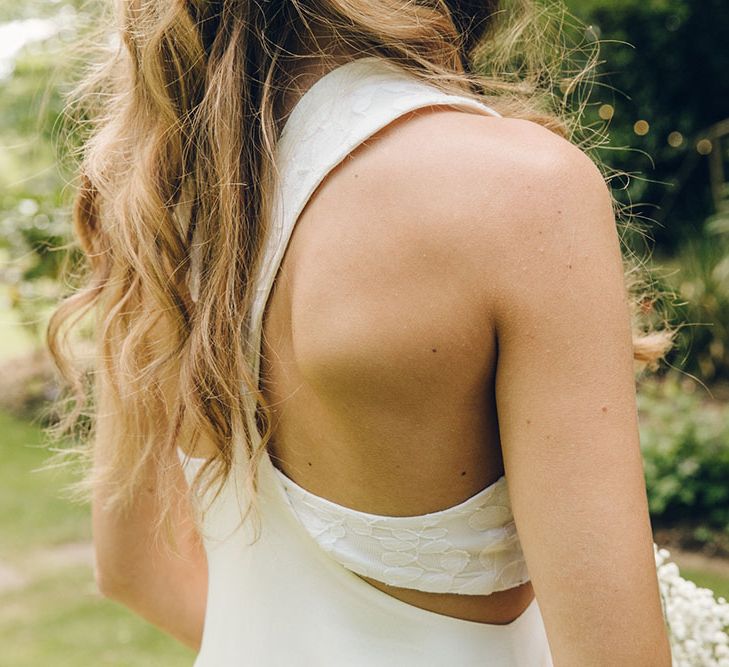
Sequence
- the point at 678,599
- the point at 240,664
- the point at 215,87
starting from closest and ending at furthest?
the point at 215,87
the point at 240,664
the point at 678,599

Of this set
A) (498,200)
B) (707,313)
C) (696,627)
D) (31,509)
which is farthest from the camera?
(707,313)

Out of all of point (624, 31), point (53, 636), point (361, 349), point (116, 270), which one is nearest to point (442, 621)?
point (361, 349)

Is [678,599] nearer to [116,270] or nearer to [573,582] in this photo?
[573,582]

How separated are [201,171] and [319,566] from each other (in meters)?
0.49

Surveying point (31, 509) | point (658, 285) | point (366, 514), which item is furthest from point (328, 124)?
point (31, 509)

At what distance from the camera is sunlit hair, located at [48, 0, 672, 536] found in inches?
41.3

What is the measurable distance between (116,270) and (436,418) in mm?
534

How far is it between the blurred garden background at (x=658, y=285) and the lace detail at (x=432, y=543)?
11.9 feet

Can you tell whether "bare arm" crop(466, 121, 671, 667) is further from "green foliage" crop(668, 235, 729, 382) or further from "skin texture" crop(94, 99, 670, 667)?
"green foliage" crop(668, 235, 729, 382)

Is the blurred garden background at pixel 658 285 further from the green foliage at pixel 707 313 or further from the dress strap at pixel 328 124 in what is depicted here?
the dress strap at pixel 328 124

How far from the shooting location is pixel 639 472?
889 mm

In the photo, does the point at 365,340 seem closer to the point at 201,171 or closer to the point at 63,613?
the point at 201,171

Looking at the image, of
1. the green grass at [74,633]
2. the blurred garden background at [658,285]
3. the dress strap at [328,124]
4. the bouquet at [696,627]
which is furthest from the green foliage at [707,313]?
the dress strap at [328,124]

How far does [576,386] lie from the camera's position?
0.87m
